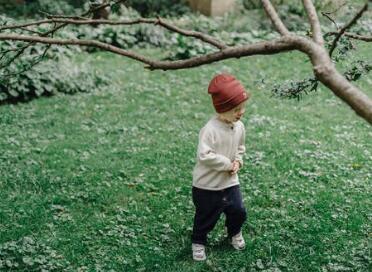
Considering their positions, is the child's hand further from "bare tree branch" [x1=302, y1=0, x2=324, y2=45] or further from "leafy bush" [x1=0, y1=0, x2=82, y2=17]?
"leafy bush" [x1=0, y1=0, x2=82, y2=17]

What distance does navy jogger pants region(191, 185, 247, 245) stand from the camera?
15.2 feet

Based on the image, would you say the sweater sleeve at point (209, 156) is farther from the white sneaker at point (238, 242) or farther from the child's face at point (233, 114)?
the white sneaker at point (238, 242)

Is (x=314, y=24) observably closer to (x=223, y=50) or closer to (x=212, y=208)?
(x=223, y=50)

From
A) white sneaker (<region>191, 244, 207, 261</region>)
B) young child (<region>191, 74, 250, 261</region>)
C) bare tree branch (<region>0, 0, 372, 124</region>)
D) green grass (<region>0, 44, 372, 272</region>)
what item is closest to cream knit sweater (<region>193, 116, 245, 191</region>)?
young child (<region>191, 74, 250, 261</region>)

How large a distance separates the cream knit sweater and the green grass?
0.65 m

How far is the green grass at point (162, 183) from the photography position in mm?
4871

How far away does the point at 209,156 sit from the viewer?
4.42 metres

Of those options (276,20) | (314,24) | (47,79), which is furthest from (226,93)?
(47,79)

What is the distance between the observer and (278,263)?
475cm

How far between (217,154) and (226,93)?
0.46 meters

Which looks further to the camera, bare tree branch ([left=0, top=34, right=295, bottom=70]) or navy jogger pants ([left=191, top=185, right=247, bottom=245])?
navy jogger pants ([left=191, top=185, right=247, bottom=245])

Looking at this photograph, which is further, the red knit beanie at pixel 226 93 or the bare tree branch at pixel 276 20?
the red knit beanie at pixel 226 93

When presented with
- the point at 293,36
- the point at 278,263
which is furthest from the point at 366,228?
the point at 293,36

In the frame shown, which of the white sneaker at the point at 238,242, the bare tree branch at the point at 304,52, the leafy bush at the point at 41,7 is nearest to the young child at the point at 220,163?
the white sneaker at the point at 238,242
